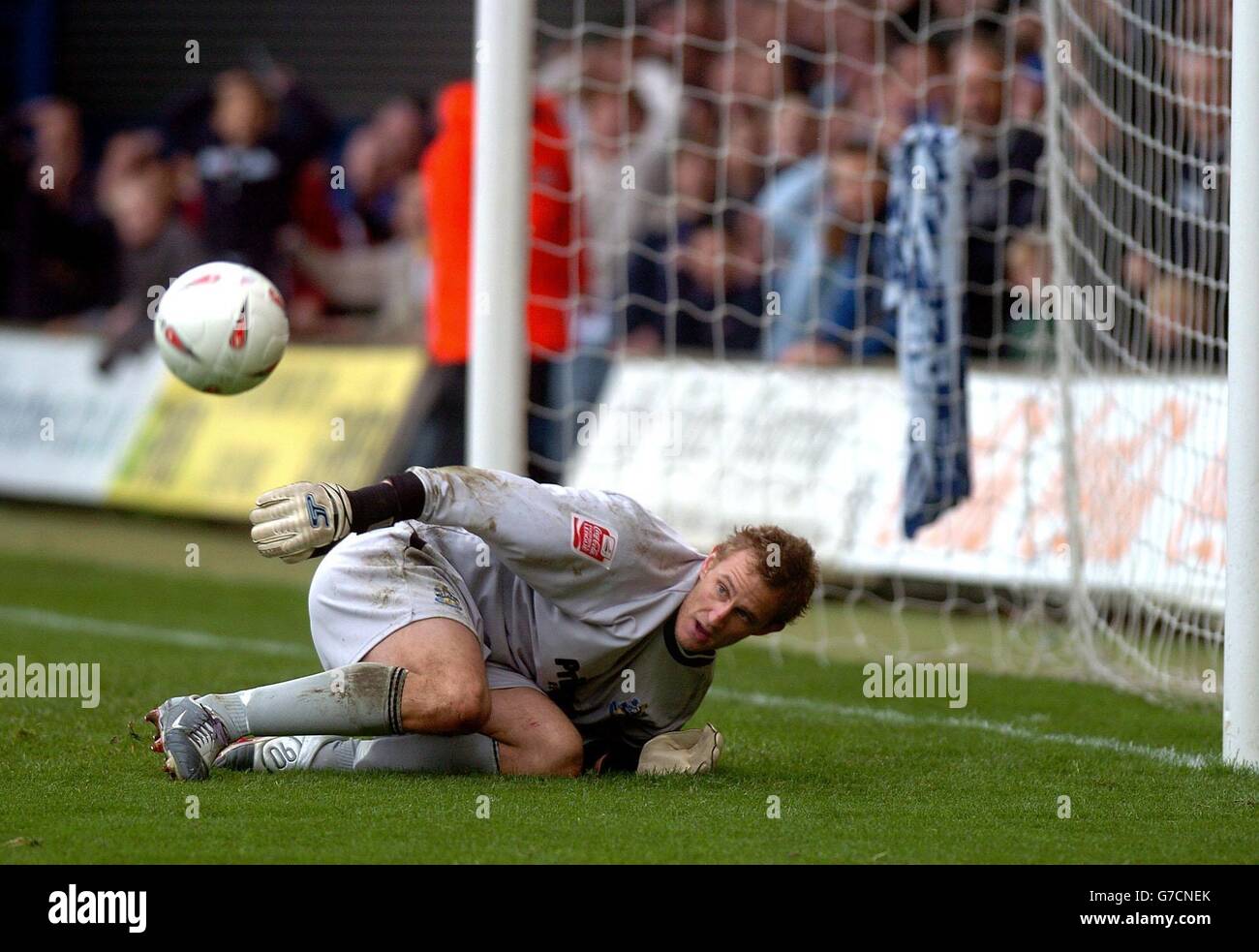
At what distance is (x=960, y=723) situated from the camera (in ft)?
Answer: 20.8

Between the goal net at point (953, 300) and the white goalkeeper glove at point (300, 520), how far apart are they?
3771 mm

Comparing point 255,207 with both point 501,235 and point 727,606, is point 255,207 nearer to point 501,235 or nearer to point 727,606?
point 501,235

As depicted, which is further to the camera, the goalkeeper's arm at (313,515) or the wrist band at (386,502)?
the wrist band at (386,502)

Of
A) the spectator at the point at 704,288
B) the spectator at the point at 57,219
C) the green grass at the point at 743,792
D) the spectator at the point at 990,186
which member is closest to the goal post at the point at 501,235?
the green grass at the point at 743,792

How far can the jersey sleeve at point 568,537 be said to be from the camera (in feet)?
15.4

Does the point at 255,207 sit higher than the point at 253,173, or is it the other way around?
the point at 253,173

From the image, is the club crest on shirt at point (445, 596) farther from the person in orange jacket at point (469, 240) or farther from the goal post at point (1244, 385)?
the person in orange jacket at point (469, 240)

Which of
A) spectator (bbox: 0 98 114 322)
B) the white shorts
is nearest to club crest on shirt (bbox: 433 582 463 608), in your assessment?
the white shorts

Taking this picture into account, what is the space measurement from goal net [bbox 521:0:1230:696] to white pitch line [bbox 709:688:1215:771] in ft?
3.52

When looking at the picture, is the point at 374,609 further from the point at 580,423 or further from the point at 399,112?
the point at 399,112

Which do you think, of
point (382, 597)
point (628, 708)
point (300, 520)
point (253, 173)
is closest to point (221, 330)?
point (382, 597)

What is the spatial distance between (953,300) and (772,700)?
1916 millimetres

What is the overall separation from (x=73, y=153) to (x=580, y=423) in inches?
253

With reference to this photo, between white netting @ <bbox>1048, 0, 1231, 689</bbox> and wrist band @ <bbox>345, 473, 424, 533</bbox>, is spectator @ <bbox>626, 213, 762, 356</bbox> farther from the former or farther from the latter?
wrist band @ <bbox>345, 473, 424, 533</bbox>
